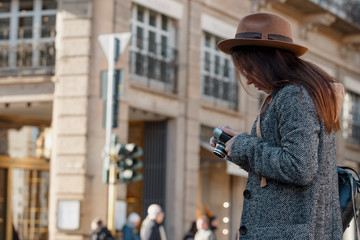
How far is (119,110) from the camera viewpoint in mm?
18047

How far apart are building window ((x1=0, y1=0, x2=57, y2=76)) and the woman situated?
15.8 meters

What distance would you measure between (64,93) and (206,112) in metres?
4.55

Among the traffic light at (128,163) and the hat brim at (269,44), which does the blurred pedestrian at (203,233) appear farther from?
the hat brim at (269,44)

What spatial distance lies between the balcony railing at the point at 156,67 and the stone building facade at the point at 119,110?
3 centimetres

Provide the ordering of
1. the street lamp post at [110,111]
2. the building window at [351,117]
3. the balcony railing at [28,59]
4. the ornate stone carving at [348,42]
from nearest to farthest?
the street lamp post at [110,111] < the balcony railing at [28,59] < the ornate stone carving at [348,42] < the building window at [351,117]

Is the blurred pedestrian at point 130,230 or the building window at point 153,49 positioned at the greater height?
the building window at point 153,49

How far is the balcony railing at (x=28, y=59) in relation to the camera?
18922 millimetres

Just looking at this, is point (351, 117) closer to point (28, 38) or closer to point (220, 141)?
point (28, 38)

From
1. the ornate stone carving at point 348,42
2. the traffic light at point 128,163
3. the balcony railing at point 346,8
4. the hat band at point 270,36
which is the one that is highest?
the balcony railing at point 346,8

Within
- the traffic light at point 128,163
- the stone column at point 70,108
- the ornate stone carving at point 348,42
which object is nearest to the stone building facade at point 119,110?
the stone column at point 70,108

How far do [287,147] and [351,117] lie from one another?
2716cm

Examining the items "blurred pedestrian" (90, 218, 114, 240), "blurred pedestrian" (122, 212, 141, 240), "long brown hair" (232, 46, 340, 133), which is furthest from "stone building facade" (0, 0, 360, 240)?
"long brown hair" (232, 46, 340, 133)

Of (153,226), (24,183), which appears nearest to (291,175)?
(153,226)

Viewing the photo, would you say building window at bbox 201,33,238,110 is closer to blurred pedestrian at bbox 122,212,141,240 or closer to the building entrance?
the building entrance
